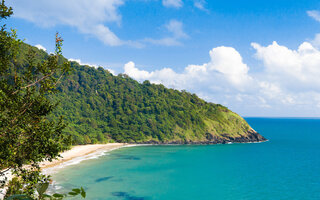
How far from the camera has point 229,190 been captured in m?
44.5

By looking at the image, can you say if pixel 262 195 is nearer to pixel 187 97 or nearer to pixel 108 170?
pixel 108 170

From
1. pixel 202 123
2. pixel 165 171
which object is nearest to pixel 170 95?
pixel 202 123

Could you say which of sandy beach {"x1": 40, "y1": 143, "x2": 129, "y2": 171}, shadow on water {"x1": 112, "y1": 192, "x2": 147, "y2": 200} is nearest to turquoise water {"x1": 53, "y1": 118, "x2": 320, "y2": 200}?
A: shadow on water {"x1": 112, "y1": 192, "x2": 147, "y2": 200}

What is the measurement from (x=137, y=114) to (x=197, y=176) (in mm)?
70467

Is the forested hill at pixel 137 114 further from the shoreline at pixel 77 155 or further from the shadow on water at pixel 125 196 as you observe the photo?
the shadow on water at pixel 125 196

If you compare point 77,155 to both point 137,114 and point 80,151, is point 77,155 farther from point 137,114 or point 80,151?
point 137,114

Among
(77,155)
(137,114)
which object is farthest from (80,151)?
(137,114)

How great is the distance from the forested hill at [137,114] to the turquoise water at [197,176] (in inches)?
1115

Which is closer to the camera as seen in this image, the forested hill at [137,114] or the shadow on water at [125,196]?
the shadow on water at [125,196]

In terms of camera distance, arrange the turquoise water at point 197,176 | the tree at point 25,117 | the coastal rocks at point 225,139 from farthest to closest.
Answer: the coastal rocks at point 225,139 < the turquoise water at point 197,176 < the tree at point 25,117

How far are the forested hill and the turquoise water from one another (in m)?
28.3

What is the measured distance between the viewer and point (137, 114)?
120938 mm

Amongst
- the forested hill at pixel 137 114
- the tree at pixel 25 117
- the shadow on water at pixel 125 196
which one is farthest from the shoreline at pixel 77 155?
the tree at pixel 25 117

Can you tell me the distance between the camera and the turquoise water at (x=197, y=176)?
137 ft
